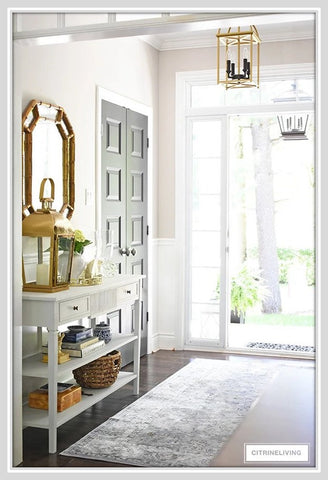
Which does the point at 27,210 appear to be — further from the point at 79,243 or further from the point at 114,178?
the point at 114,178

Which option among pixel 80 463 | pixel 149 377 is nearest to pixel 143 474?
pixel 80 463

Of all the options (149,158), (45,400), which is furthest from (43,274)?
(149,158)

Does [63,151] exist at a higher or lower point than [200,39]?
A: lower

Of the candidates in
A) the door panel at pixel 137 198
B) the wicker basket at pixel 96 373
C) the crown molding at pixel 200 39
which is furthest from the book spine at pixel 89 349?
the crown molding at pixel 200 39

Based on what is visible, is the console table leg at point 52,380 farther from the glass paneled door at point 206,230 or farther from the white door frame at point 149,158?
the glass paneled door at point 206,230

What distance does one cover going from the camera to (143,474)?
2.87 m

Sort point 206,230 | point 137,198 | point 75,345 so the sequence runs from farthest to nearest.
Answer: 1. point 206,230
2. point 137,198
3. point 75,345

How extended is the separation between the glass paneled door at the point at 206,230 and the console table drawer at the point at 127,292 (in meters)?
1.62

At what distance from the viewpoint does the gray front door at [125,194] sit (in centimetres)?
527

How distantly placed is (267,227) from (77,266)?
536cm

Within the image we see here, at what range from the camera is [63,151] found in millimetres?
4602

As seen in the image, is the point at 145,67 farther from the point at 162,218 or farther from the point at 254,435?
the point at 254,435
